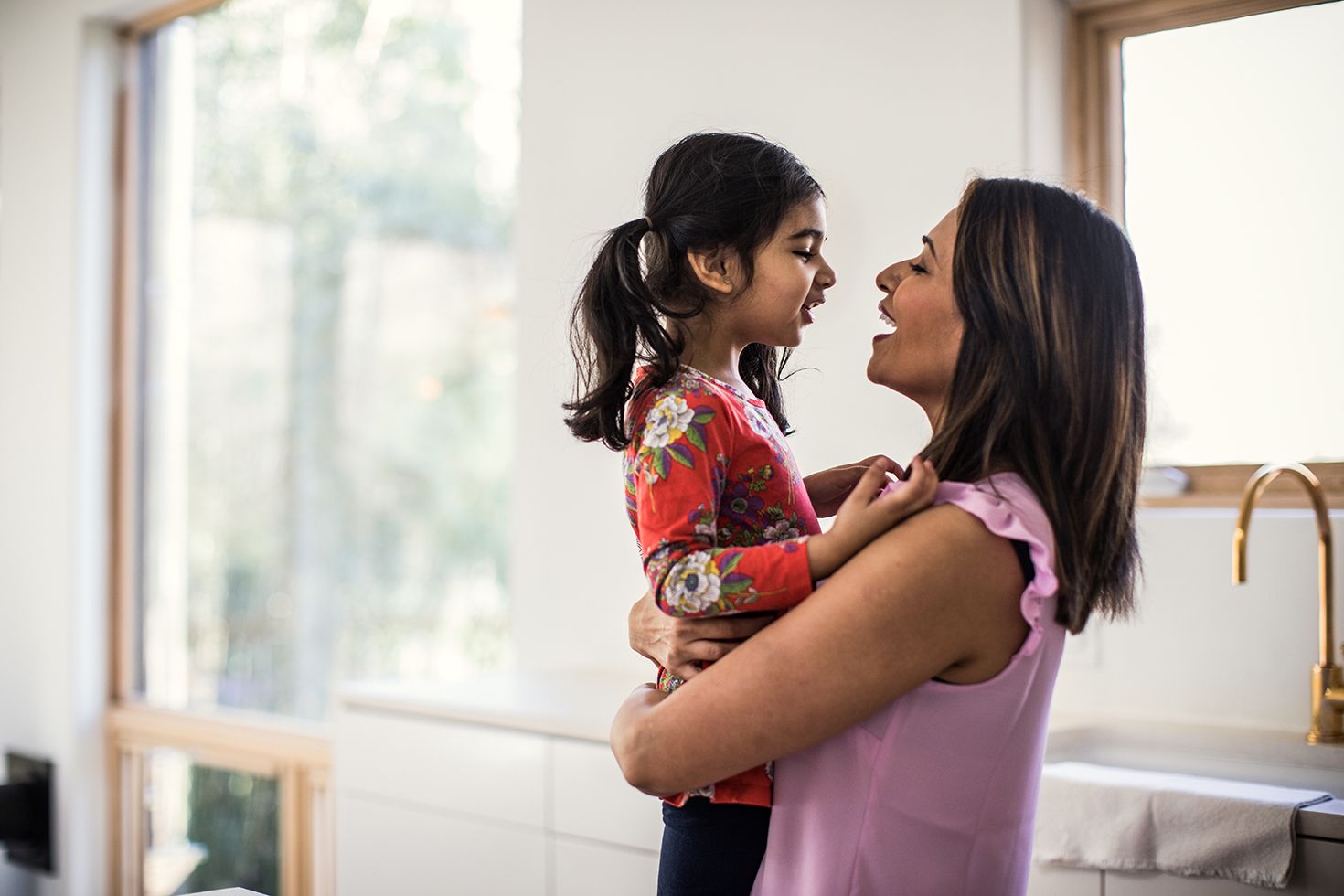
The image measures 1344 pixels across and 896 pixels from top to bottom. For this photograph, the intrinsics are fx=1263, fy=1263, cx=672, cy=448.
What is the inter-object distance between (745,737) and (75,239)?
3260 millimetres

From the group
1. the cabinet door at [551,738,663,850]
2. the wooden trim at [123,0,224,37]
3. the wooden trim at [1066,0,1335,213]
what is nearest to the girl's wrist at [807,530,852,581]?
the cabinet door at [551,738,663,850]

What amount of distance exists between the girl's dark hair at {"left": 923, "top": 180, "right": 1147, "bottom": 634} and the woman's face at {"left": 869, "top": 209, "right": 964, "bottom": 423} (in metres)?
0.05

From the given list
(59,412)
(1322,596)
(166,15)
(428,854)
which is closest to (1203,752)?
(1322,596)

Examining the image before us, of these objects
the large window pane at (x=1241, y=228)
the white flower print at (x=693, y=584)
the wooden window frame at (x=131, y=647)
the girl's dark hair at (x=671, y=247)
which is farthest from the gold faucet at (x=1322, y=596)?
the wooden window frame at (x=131, y=647)

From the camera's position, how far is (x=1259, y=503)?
200cm

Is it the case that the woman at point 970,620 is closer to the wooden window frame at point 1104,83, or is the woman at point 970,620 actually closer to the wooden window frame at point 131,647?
the wooden window frame at point 1104,83

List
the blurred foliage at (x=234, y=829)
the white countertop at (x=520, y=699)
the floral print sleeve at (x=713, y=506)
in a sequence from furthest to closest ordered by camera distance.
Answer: the blurred foliage at (x=234, y=829) → the white countertop at (x=520, y=699) → the floral print sleeve at (x=713, y=506)

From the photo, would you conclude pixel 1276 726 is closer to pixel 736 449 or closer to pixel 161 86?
pixel 736 449

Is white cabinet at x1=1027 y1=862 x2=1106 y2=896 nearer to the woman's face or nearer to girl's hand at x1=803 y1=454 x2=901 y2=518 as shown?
girl's hand at x1=803 y1=454 x2=901 y2=518

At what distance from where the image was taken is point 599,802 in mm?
1878

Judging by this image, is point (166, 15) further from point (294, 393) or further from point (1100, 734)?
point (1100, 734)

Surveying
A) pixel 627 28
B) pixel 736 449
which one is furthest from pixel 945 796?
pixel 627 28

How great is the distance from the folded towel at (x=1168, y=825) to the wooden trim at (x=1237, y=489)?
0.61 meters

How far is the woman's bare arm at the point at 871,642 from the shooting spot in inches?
37.6
